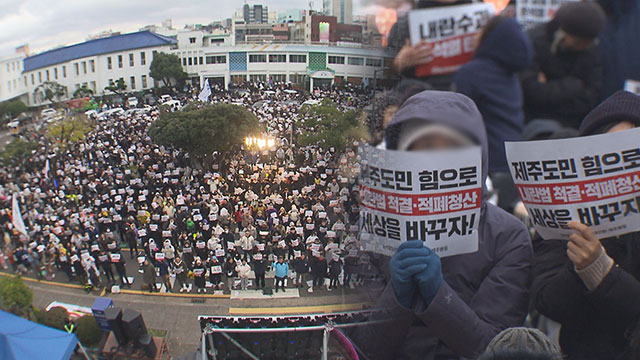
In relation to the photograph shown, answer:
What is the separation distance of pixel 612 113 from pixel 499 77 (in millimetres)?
371

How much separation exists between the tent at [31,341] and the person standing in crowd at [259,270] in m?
2.35

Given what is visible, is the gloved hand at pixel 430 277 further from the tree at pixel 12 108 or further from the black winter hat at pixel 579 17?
the tree at pixel 12 108

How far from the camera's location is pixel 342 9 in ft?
5.69

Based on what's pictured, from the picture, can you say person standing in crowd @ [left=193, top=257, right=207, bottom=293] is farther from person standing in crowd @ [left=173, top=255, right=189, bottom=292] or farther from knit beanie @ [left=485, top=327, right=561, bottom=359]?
knit beanie @ [left=485, top=327, right=561, bottom=359]

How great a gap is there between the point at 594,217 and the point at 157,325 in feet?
18.7

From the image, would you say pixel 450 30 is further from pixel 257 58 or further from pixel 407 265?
pixel 257 58

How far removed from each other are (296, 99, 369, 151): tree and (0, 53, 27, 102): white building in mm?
6709

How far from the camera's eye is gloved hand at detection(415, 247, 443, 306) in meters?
1.12

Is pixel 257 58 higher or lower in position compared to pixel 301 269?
higher

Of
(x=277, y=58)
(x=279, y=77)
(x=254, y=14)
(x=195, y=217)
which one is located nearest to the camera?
(x=277, y=58)

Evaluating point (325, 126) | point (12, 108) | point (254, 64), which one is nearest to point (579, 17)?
point (325, 126)

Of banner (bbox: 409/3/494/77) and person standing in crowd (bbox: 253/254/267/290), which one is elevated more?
banner (bbox: 409/3/494/77)

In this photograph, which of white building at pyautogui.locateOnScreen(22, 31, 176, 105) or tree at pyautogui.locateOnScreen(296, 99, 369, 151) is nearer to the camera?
tree at pyautogui.locateOnScreen(296, 99, 369, 151)

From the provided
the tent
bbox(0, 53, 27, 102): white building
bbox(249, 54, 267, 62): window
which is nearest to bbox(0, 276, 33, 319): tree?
the tent
